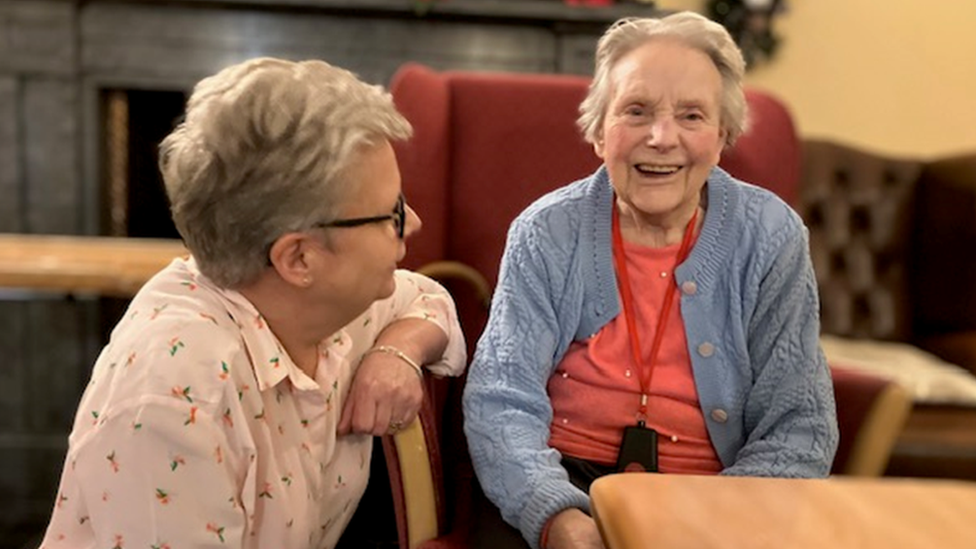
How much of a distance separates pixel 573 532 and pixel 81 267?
4.34ft

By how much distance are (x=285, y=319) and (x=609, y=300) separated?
409 mm

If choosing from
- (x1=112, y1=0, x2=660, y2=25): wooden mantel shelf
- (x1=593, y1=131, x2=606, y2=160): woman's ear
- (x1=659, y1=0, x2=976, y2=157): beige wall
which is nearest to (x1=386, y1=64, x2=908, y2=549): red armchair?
(x1=593, y1=131, x2=606, y2=160): woman's ear

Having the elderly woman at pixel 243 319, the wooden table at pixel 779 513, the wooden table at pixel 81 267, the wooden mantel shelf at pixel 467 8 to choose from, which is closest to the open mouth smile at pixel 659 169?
the elderly woman at pixel 243 319

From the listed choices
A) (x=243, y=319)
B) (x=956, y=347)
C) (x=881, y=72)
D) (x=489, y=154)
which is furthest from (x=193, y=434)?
(x=881, y=72)

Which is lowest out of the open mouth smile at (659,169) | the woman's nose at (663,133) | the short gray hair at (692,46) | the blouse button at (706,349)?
Answer: the blouse button at (706,349)

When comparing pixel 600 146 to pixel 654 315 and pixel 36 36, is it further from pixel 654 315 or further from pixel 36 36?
pixel 36 36

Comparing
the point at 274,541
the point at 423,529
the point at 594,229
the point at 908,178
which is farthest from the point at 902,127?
the point at 274,541

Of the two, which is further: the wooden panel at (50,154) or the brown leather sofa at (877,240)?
the wooden panel at (50,154)

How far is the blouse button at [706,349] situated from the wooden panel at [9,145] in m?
2.66

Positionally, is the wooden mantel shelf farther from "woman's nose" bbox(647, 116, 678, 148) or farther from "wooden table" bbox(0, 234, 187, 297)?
"woman's nose" bbox(647, 116, 678, 148)

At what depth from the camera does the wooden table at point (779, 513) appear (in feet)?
2.61

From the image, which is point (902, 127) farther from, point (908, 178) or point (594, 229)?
point (594, 229)

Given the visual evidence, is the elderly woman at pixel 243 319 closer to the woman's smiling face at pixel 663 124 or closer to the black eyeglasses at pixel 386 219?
the black eyeglasses at pixel 386 219

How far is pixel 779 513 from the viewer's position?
0.84 m
